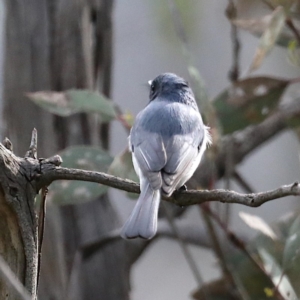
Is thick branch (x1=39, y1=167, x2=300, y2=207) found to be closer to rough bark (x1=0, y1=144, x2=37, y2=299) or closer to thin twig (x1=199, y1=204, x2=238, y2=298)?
rough bark (x1=0, y1=144, x2=37, y2=299)

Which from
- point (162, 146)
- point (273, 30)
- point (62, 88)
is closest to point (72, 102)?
point (162, 146)

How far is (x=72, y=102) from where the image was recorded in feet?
6.35

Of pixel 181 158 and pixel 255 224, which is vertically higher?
pixel 181 158

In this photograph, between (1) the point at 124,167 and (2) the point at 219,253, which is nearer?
(1) the point at 124,167

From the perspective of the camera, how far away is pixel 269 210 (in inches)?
186

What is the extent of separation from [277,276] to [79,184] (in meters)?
0.69

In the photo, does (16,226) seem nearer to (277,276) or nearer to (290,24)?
(277,276)

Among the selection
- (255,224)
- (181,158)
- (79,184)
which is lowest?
(255,224)

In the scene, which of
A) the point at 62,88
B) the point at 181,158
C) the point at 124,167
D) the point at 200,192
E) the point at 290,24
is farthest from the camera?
the point at 62,88

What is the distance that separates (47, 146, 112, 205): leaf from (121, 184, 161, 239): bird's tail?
0.47 m

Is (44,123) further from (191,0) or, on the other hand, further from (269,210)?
(269,210)

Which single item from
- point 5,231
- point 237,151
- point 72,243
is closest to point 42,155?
point 72,243

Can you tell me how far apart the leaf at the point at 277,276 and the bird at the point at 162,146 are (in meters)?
0.41

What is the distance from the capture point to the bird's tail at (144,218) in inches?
50.1
